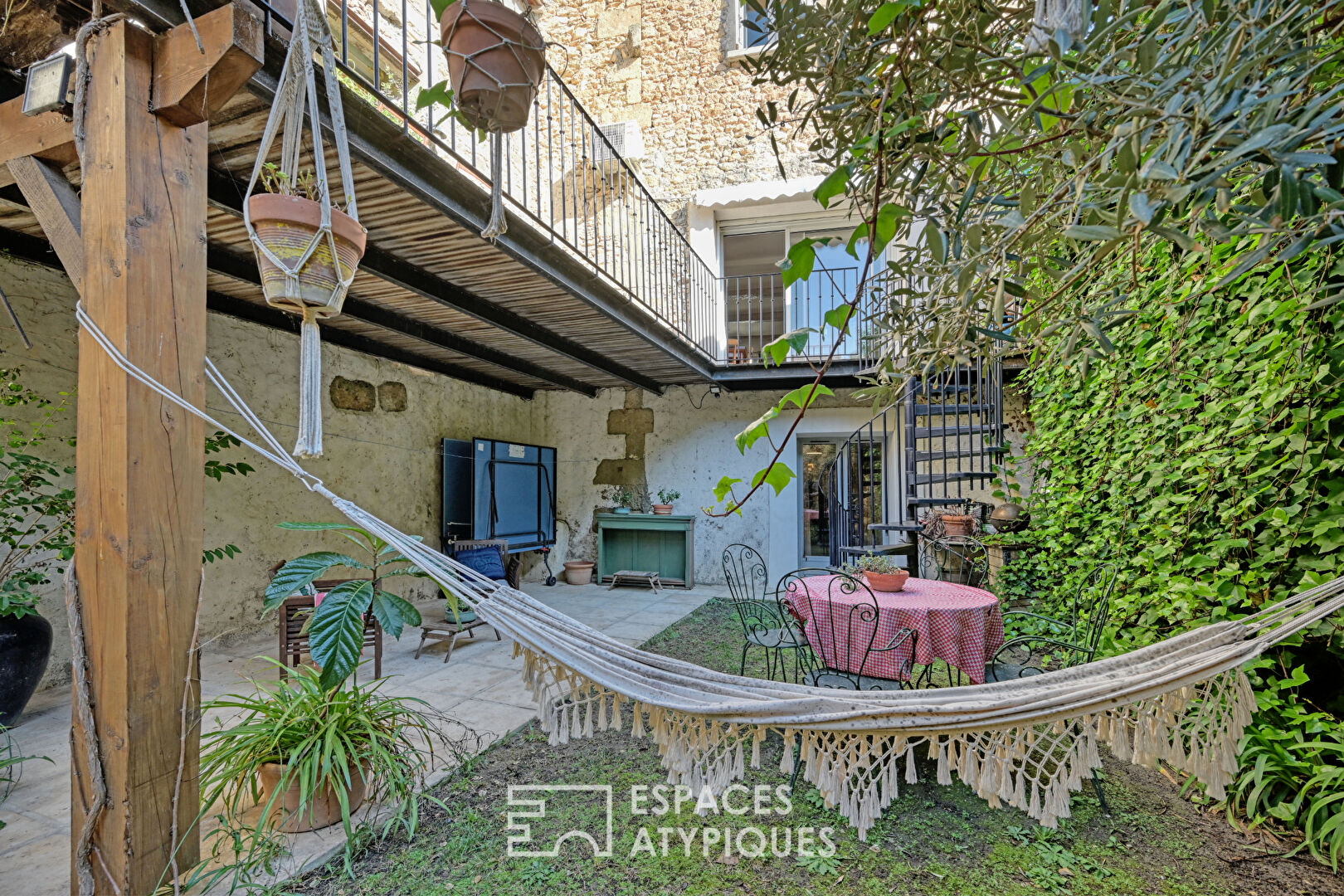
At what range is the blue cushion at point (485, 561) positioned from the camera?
13.9 ft

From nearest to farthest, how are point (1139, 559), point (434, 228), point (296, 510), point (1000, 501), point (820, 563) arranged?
point (1139, 559), point (434, 228), point (296, 510), point (1000, 501), point (820, 563)

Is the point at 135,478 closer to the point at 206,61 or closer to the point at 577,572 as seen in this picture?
the point at 206,61

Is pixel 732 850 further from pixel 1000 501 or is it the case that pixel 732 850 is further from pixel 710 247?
pixel 710 247

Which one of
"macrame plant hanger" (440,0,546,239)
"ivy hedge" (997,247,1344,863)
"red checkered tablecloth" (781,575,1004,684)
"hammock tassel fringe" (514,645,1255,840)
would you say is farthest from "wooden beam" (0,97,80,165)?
"red checkered tablecloth" (781,575,1004,684)

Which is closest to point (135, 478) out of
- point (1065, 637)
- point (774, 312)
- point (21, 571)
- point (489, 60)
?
point (489, 60)

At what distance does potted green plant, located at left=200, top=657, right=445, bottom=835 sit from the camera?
1747 millimetres

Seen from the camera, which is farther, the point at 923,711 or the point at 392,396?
the point at 392,396

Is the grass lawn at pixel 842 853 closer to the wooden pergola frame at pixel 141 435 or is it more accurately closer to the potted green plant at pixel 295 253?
the wooden pergola frame at pixel 141 435

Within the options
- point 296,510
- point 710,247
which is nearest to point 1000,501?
point 710,247

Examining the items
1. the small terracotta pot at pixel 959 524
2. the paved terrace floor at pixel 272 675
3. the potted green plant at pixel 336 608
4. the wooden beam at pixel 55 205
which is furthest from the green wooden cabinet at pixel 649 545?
the wooden beam at pixel 55 205

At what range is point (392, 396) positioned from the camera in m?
5.13

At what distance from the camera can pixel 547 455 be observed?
6.66 m

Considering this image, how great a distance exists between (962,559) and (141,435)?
5008 mm

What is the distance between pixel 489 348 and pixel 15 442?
3013mm
